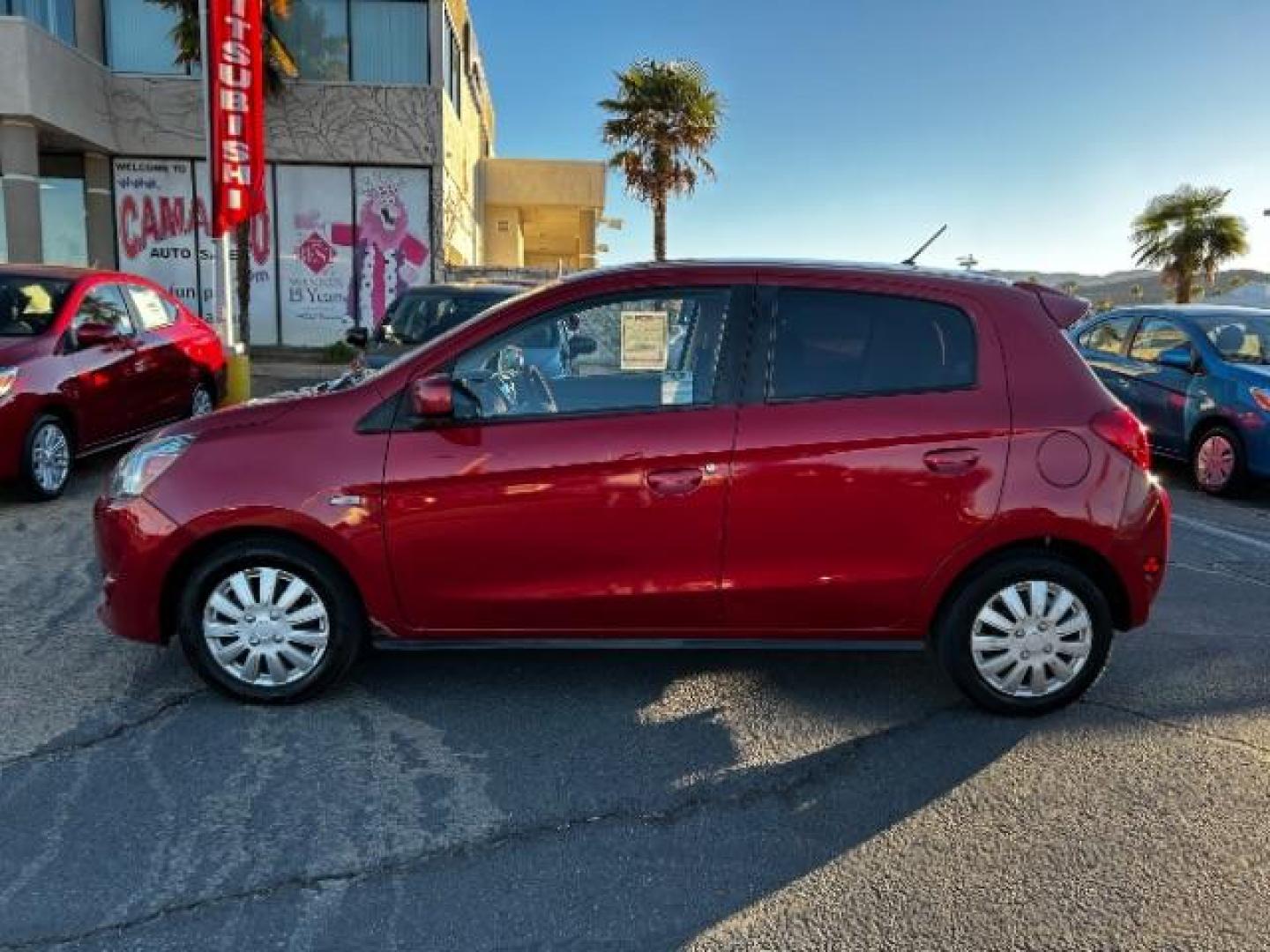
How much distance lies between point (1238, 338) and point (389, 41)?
15819 millimetres

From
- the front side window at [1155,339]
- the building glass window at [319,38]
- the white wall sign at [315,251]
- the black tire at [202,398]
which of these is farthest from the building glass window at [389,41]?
the front side window at [1155,339]

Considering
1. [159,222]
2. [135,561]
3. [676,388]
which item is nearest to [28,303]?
[135,561]

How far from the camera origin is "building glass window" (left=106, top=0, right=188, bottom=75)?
18.4 m

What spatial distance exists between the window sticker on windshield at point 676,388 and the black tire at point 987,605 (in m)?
1.28

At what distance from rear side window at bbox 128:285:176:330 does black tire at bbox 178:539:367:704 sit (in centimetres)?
541

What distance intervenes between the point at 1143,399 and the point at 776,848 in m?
8.06

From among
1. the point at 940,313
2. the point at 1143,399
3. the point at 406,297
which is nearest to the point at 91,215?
the point at 406,297

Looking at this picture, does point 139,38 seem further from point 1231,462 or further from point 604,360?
point 1231,462

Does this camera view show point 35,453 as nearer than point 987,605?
No

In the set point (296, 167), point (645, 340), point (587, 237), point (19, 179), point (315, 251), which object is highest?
point (587, 237)

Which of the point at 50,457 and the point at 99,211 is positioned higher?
the point at 99,211

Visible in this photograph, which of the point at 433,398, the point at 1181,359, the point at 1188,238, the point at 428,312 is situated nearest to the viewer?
the point at 433,398

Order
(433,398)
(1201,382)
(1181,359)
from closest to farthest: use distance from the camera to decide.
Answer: (433,398) < (1201,382) < (1181,359)

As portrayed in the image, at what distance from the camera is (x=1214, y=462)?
338 inches
